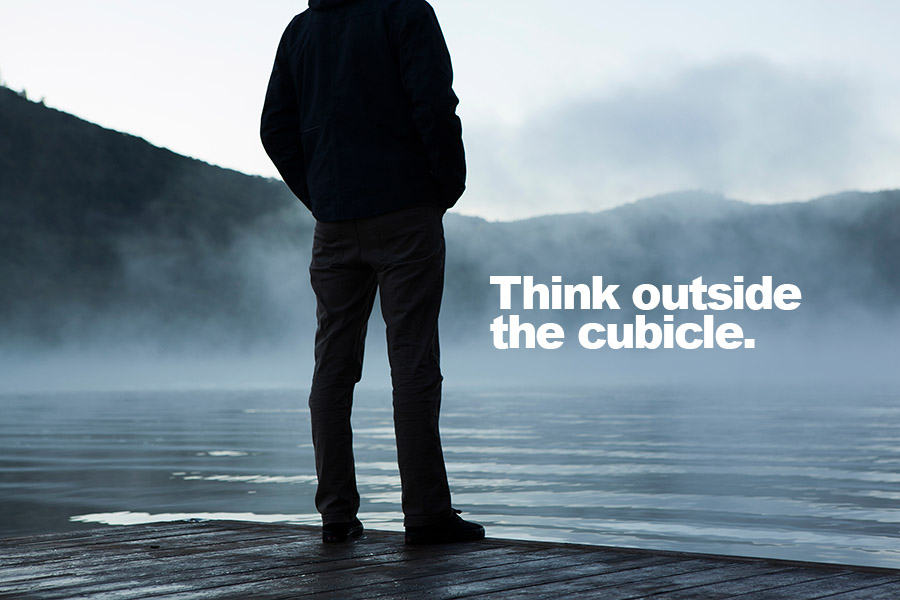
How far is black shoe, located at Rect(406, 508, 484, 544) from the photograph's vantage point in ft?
11.4

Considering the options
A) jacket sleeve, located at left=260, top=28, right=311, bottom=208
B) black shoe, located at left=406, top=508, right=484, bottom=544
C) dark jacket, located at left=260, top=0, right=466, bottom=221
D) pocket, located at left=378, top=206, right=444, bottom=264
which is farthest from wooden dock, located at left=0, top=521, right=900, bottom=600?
jacket sleeve, located at left=260, top=28, right=311, bottom=208

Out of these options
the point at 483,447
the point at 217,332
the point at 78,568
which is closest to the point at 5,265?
the point at 217,332

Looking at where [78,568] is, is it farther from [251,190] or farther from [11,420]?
[251,190]

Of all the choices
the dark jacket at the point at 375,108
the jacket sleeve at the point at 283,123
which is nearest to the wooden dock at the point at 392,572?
the dark jacket at the point at 375,108

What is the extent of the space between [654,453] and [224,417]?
1348 cm

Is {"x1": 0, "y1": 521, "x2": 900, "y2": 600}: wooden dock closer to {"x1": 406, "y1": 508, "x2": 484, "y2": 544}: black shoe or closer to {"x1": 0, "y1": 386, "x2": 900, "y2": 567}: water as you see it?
{"x1": 406, "y1": 508, "x2": 484, "y2": 544}: black shoe

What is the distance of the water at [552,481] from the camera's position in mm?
6824

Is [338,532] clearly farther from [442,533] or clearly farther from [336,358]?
[336,358]

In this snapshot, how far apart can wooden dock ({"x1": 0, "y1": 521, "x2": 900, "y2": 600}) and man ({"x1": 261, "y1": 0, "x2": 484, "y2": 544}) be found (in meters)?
0.25

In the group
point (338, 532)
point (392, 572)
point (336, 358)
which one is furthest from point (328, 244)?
point (392, 572)

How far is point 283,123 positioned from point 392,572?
1.64 metres

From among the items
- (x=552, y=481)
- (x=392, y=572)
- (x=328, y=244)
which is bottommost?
(x=552, y=481)

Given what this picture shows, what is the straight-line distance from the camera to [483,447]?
13.8m

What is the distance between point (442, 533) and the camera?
3.49 m
